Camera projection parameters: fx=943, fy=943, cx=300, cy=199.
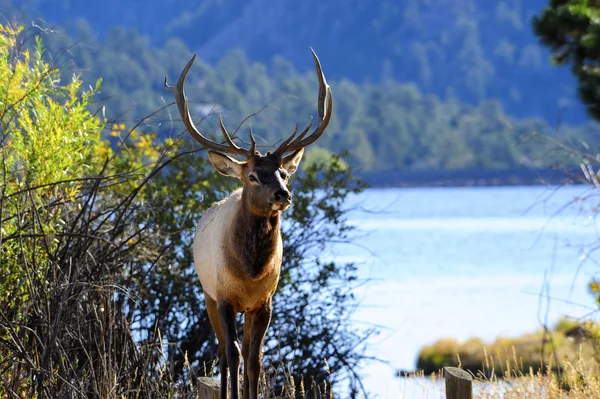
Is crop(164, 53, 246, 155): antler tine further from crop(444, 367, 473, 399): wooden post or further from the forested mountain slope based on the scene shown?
the forested mountain slope

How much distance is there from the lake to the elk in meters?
3.11

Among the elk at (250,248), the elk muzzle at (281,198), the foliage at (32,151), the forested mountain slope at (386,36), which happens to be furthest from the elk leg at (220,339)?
the forested mountain slope at (386,36)

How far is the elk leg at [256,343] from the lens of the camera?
503 cm

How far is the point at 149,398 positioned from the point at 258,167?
201 centimetres

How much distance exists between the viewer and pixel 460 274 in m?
33.0

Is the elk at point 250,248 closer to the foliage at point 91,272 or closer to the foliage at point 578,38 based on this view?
the foliage at point 91,272

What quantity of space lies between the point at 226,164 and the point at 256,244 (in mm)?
558

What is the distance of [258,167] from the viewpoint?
490cm

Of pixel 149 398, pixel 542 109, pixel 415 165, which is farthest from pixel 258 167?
pixel 542 109

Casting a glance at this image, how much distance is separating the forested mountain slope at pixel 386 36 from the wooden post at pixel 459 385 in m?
113

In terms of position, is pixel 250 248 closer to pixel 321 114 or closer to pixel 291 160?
pixel 291 160

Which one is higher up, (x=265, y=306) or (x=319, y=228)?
(x=319, y=228)

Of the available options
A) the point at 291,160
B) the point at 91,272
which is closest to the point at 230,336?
the point at 291,160

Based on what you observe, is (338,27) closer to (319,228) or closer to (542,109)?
(542,109)
